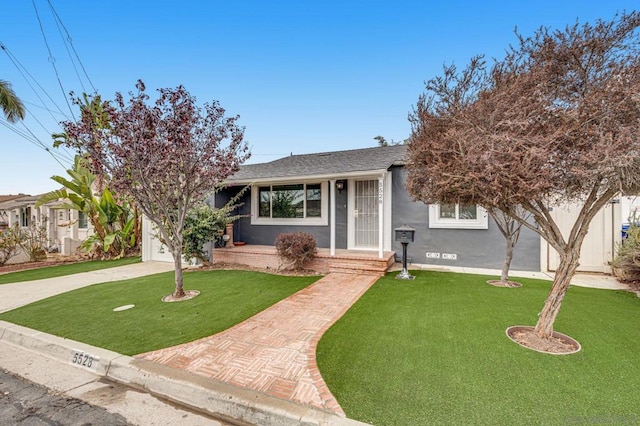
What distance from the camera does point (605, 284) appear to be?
22.4ft

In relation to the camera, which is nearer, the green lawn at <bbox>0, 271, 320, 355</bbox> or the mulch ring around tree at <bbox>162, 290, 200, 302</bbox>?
the green lawn at <bbox>0, 271, 320, 355</bbox>

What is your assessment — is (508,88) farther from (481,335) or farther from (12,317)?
(12,317)

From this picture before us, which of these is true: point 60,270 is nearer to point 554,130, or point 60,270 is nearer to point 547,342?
point 547,342

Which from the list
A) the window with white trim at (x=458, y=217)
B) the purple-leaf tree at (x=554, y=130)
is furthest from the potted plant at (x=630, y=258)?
the purple-leaf tree at (x=554, y=130)

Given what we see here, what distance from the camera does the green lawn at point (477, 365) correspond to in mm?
2436

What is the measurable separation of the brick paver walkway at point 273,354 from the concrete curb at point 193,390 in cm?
11

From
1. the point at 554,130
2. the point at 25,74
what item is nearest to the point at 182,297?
the point at 554,130

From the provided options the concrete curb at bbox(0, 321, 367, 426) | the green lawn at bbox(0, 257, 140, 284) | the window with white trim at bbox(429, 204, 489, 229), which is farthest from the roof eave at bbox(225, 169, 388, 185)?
the concrete curb at bbox(0, 321, 367, 426)

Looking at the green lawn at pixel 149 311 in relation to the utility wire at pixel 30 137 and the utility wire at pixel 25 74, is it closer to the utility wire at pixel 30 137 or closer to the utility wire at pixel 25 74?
the utility wire at pixel 25 74

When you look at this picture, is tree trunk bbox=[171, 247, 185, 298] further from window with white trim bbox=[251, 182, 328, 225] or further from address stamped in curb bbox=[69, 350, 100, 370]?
window with white trim bbox=[251, 182, 328, 225]

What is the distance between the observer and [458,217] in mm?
8969

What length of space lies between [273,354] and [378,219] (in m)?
6.65

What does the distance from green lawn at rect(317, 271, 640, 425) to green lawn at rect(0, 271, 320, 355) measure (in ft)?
6.93

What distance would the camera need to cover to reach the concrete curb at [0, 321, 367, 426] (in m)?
2.51
